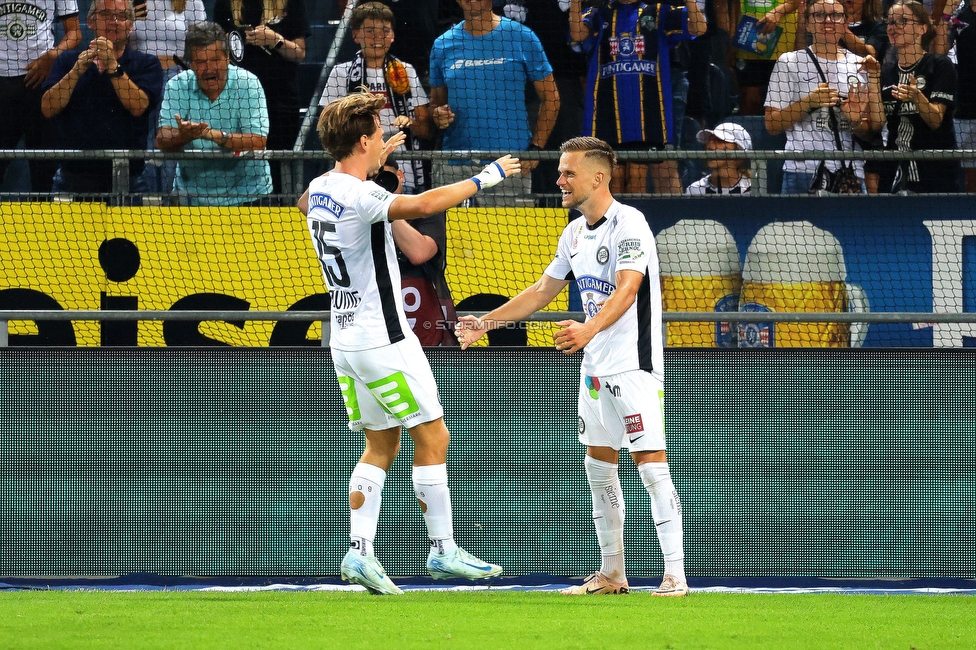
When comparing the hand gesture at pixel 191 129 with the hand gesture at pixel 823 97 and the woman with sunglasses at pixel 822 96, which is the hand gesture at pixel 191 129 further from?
the hand gesture at pixel 823 97

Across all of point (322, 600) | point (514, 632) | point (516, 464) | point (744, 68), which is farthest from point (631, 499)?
point (744, 68)

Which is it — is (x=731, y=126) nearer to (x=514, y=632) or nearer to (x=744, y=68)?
(x=744, y=68)

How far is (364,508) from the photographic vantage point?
17.6ft

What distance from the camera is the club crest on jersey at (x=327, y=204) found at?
17.1 ft

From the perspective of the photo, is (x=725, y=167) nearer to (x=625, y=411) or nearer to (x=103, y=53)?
(x=625, y=411)

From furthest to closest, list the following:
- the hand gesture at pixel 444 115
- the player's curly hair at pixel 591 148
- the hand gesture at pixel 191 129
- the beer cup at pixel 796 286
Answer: the hand gesture at pixel 444 115
the hand gesture at pixel 191 129
the beer cup at pixel 796 286
the player's curly hair at pixel 591 148

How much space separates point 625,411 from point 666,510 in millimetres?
483

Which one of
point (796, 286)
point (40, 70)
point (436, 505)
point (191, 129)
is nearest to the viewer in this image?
point (436, 505)

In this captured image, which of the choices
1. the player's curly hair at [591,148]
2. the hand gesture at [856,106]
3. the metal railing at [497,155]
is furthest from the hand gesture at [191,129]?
the hand gesture at [856,106]

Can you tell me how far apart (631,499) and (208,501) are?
2349 millimetres

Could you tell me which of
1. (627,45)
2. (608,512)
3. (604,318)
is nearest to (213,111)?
(627,45)

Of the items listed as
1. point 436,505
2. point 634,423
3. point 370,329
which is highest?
point 370,329

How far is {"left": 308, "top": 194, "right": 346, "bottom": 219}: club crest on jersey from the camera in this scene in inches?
205

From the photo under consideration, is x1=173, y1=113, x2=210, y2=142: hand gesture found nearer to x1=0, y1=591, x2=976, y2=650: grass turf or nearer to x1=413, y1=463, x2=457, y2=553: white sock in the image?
x1=0, y1=591, x2=976, y2=650: grass turf
